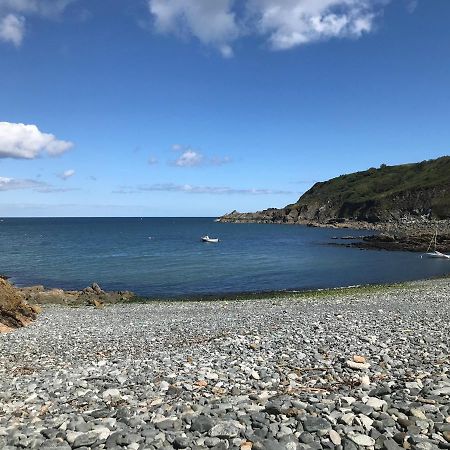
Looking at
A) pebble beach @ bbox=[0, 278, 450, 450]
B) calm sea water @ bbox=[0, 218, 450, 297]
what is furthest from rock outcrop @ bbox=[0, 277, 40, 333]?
calm sea water @ bbox=[0, 218, 450, 297]

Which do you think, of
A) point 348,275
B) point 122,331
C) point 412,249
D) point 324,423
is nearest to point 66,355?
point 122,331

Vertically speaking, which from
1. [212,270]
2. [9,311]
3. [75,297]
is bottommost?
[75,297]

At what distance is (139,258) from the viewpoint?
81.9 m

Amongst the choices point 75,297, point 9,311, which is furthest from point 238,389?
point 75,297

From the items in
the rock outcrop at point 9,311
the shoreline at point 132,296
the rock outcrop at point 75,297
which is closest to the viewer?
the rock outcrop at point 9,311

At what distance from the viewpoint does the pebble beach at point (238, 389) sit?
7.25m

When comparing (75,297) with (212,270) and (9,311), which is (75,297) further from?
(212,270)

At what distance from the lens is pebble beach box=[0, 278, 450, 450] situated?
7.25m

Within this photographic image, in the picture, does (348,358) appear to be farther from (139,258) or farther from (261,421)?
(139,258)

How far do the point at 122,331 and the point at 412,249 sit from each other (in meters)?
85.0

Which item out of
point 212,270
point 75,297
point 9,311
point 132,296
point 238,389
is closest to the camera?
point 238,389

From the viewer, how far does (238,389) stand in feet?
32.5

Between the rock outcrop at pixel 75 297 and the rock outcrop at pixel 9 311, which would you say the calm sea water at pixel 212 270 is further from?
the rock outcrop at pixel 9 311

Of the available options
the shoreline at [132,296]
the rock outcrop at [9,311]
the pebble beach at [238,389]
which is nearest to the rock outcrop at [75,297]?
the shoreline at [132,296]
